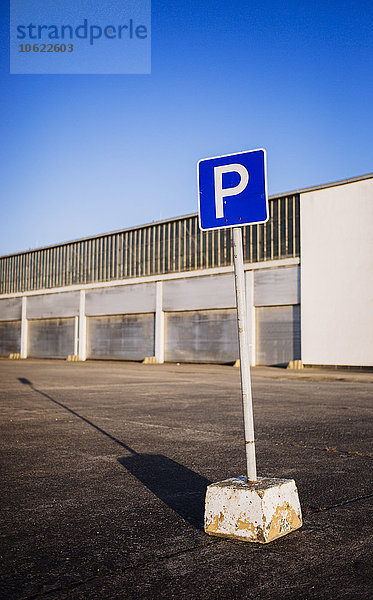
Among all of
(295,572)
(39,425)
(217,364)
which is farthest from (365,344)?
(295,572)

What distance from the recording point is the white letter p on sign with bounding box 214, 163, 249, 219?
4.57m

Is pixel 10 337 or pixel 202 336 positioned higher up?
pixel 10 337

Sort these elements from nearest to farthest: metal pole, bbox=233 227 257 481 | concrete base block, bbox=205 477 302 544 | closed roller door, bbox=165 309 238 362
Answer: concrete base block, bbox=205 477 302 544 → metal pole, bbox=233 227 257 481 → closed roller door, bbox=165 309 238 362

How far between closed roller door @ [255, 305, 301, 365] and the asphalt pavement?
2361 cm

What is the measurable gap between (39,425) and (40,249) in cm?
4638

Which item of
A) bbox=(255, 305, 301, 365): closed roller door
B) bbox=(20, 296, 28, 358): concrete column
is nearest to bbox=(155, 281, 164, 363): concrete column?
bbox=(255, 305, 301, 365): closed roller door

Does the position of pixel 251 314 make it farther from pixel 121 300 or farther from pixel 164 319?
pixel 121 300

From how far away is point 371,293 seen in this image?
31359 millimetres

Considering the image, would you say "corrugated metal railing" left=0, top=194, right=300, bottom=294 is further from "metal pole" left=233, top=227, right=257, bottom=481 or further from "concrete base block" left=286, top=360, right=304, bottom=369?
"metal pole" left=233, top=227, right=257, bottom=481

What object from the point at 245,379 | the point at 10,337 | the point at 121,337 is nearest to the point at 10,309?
the point at 10,337

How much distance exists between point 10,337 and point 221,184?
52926 millimetres

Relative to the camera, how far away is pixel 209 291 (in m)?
38.7

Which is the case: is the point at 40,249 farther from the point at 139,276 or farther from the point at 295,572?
the point at 295,572

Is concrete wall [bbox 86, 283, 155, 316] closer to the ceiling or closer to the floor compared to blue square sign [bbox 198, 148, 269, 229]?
closer to the ceiling
